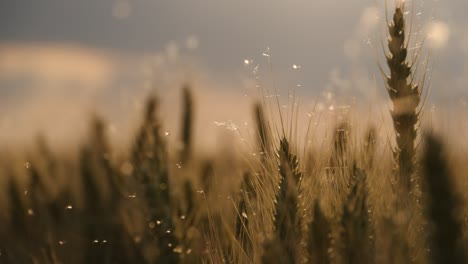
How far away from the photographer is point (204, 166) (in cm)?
419

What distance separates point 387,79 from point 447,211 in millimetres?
1072

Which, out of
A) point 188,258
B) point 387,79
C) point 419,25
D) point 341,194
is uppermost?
point 419,25

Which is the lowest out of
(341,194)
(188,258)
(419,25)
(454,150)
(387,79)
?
(188,258)

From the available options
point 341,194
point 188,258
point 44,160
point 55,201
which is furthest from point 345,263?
point 44,160

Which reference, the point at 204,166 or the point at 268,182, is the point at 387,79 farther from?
the point at 204,166

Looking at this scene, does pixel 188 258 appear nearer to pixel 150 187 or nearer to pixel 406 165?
pixel 150 187

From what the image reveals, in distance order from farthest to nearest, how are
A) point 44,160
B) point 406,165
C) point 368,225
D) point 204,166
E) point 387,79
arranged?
point 204,166
point 44,160
point 387,79
point 406,165
point 368,225

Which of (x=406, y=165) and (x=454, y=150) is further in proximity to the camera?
(x=406, y=165)

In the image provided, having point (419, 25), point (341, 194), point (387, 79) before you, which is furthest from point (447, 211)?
point (419, 25)

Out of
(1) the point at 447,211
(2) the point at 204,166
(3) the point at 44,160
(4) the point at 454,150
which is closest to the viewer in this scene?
(1) the point at 447,211

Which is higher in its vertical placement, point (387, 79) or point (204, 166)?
point (387, 79)

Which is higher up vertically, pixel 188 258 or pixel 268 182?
pixel 268 182

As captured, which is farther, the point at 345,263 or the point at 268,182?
the point at 268,182

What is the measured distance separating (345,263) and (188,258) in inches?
20.8
